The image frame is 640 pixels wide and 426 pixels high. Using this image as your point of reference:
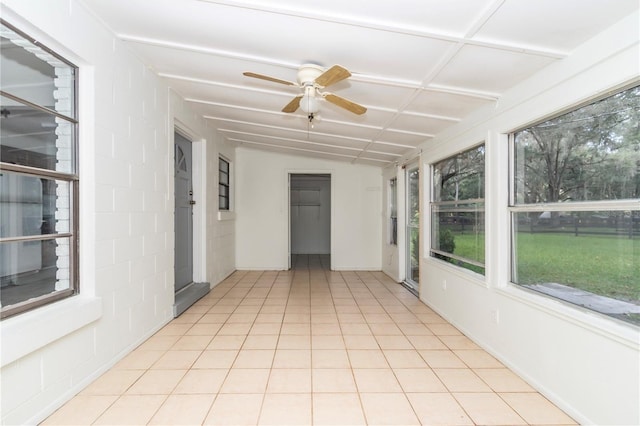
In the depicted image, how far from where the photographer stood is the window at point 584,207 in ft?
5.57

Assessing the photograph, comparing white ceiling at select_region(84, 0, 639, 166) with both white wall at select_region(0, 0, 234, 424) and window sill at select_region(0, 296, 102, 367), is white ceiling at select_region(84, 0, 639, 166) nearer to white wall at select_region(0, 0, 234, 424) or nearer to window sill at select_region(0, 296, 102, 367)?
white wall at select_region(0, 0, 234, 424)

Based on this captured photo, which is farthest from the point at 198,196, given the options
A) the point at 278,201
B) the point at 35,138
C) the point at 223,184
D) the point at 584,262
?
the point at 584,262

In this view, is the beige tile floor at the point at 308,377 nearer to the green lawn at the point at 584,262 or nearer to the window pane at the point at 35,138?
the green lawn at the point at 584,262

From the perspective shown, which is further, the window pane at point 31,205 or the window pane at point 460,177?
the window pane at point 460,177

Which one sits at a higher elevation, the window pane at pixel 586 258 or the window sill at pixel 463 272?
the window pane at pixel 586 258

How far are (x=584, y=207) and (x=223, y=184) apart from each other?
5.26 m

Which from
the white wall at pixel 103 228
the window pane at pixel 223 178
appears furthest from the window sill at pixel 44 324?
the window pane at pixel 223 178

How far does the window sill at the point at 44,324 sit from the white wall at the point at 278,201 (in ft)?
14.6

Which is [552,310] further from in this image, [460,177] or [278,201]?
[278,201]

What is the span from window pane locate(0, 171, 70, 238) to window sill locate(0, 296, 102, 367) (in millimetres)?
457

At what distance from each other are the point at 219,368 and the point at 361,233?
465 centimetres

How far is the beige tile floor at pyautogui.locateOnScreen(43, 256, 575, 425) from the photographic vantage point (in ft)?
6.24

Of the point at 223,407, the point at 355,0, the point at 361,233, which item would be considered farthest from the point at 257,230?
the point at 355,0

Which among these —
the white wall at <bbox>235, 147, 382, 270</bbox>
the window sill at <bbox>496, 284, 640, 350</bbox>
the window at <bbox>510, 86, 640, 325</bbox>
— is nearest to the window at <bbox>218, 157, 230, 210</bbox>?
the white wall at <bbox>235, 147, 382, 270</bbox>
